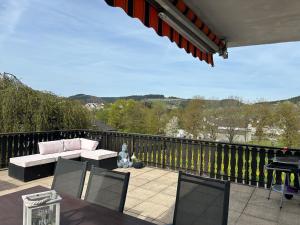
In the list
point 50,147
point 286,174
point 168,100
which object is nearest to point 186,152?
point 286,174

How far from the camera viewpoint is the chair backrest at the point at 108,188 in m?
2.20

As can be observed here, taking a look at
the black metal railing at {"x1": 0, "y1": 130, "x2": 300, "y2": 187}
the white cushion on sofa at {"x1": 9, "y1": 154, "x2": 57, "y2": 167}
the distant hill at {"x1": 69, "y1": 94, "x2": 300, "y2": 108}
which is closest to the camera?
the white cushion on sofa at {"x1": 9, "y1": 154, "x2": 57, "y2": 167}

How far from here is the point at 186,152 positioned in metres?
6.53

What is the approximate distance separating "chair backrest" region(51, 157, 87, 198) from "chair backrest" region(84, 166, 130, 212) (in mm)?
140

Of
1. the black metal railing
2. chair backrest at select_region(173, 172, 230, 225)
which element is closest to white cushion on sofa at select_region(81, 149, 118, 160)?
the black metal railing

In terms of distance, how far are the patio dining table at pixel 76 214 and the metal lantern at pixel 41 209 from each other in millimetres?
280

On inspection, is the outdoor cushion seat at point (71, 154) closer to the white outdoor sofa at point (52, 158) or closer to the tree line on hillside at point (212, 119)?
the white outdoor sofa at point (52, 158)

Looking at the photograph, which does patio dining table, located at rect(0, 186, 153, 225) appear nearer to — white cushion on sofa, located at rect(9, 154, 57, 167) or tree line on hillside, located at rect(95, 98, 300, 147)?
white cushion on sofa, located at rect(9, 154, 57, 167)

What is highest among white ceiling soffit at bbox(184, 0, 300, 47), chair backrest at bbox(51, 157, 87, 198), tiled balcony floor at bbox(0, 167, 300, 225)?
white ceiling soffit at bbox(184, 0, 300, 47)

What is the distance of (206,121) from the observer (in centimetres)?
1055

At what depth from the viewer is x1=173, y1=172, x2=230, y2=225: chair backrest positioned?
1.82m

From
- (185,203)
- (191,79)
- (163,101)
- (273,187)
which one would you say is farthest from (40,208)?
(191,79)

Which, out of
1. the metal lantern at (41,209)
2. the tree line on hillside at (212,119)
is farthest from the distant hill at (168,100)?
the metal lantern at (41,209)

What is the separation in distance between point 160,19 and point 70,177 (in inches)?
68.9
